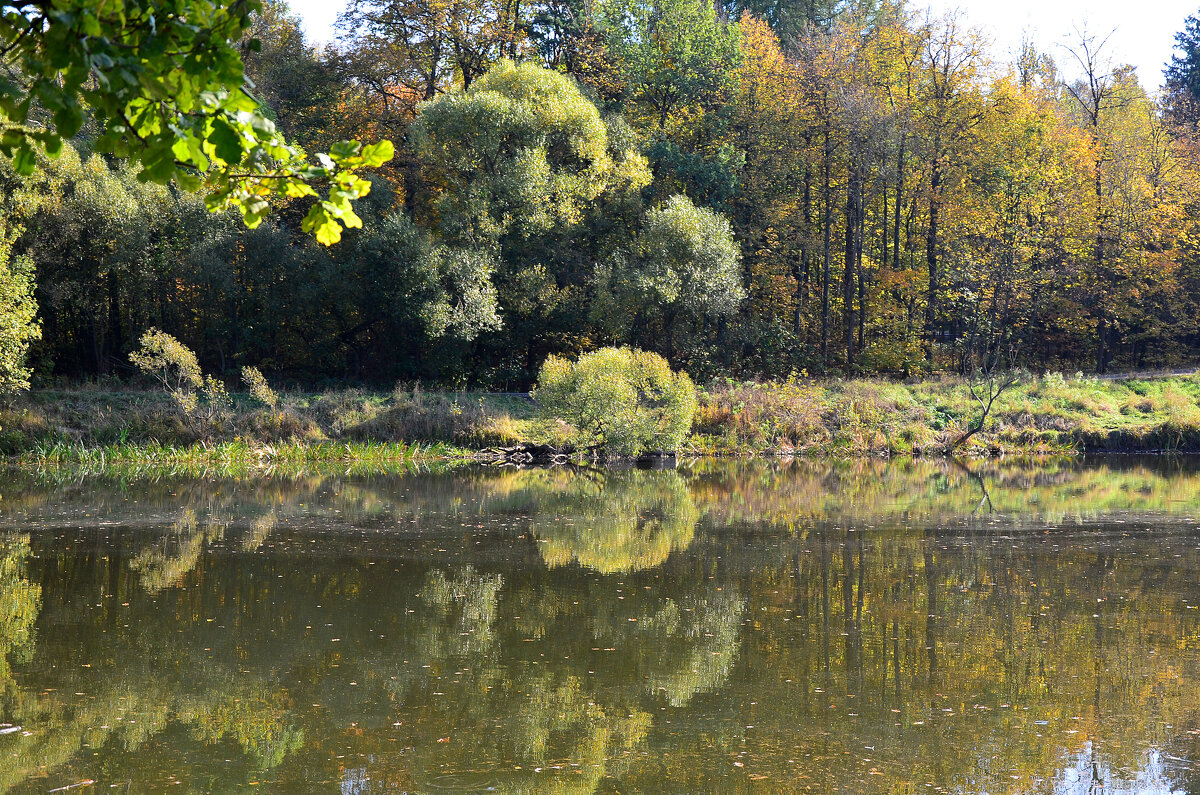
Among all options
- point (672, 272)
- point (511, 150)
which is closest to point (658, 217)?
point (672, 272)

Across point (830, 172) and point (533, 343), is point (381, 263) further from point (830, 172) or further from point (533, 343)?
point (830, 172)

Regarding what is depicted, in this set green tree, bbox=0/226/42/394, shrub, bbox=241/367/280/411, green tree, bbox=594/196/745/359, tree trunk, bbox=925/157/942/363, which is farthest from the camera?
tree trunk, bbox=925/157/942/363

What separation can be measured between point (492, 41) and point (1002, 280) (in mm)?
20597

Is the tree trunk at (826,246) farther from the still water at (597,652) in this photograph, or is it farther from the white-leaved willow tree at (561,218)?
the still water at (597,652)

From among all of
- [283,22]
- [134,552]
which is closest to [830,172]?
[283,22]

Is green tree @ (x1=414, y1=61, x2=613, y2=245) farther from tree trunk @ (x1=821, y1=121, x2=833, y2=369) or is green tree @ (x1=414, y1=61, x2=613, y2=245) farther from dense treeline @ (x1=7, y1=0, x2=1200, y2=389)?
tree trunk @ (x1=821, y1=121, x2=833, y2=369)

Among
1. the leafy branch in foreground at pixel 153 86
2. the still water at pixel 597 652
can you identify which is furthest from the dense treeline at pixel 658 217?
the leafy branch in foreground at pixel 153 86

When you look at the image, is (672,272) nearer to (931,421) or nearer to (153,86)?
(931,421)

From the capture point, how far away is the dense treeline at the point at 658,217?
31891 mm

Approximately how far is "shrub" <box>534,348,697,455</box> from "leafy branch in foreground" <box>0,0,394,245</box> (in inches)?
897

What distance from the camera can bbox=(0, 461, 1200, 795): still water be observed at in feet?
21.1

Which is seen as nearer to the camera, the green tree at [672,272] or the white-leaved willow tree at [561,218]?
the white-leaved willow tree at [561,218]

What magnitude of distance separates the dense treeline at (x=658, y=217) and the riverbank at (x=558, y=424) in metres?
3.27

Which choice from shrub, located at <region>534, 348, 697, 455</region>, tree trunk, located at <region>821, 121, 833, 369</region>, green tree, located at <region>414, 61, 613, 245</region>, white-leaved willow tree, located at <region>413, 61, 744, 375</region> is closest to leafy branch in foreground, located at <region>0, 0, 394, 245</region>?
shrub, located at <region>534, 348, 697, 455</region>
